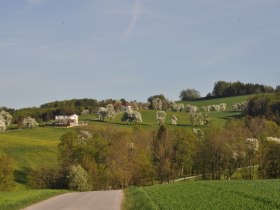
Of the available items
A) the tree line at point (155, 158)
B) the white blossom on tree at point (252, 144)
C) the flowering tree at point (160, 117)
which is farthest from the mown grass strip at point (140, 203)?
the flowering tree at point (160, 117)

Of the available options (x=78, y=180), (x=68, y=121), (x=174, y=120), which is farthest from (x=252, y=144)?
(x=68, y=121)

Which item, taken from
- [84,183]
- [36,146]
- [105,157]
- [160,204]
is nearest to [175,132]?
[105,157]

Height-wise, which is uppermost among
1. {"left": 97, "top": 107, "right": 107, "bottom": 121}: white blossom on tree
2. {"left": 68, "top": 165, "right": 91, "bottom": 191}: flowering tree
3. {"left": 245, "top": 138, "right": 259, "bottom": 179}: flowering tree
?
{"left": 97, "top": 107, "right": 107, "bottom": 121}: white blossom on tree

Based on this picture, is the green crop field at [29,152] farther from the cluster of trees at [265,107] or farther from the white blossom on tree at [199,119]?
the cluster of trees at [265,107]

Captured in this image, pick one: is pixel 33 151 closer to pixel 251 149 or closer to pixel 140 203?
pixel 251 149

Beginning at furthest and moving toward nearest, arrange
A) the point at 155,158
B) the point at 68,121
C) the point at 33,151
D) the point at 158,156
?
the point at 68,121, the point at 33,151, the point at 155,158, the point at 158,156

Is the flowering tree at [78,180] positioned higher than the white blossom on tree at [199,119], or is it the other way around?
the white blossom on tree at [199,119]

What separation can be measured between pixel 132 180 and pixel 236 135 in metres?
26.7

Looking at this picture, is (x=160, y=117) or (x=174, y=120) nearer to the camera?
(x=174, y=120)

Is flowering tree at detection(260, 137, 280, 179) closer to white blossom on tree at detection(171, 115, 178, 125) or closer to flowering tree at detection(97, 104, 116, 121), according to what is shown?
white blossom on tree at detection(171, 115, 178, 125)

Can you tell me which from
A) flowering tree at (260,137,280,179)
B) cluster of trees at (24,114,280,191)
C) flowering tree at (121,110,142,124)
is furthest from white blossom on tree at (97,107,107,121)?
flowering tree at (260,137,280,179)

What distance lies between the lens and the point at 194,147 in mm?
105000

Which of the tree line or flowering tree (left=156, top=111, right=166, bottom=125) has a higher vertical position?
flowering tree (left=156, top=111, right=166, bottom=125)

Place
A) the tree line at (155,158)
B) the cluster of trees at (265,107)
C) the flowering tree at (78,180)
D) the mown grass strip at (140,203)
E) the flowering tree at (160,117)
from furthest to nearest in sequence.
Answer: the flowering tree at (160,117) → the cluster of trees at (265,107) → the tree line at (155,158) → the flowering tree at (78,180) → the mown grass strip at (140,203)
